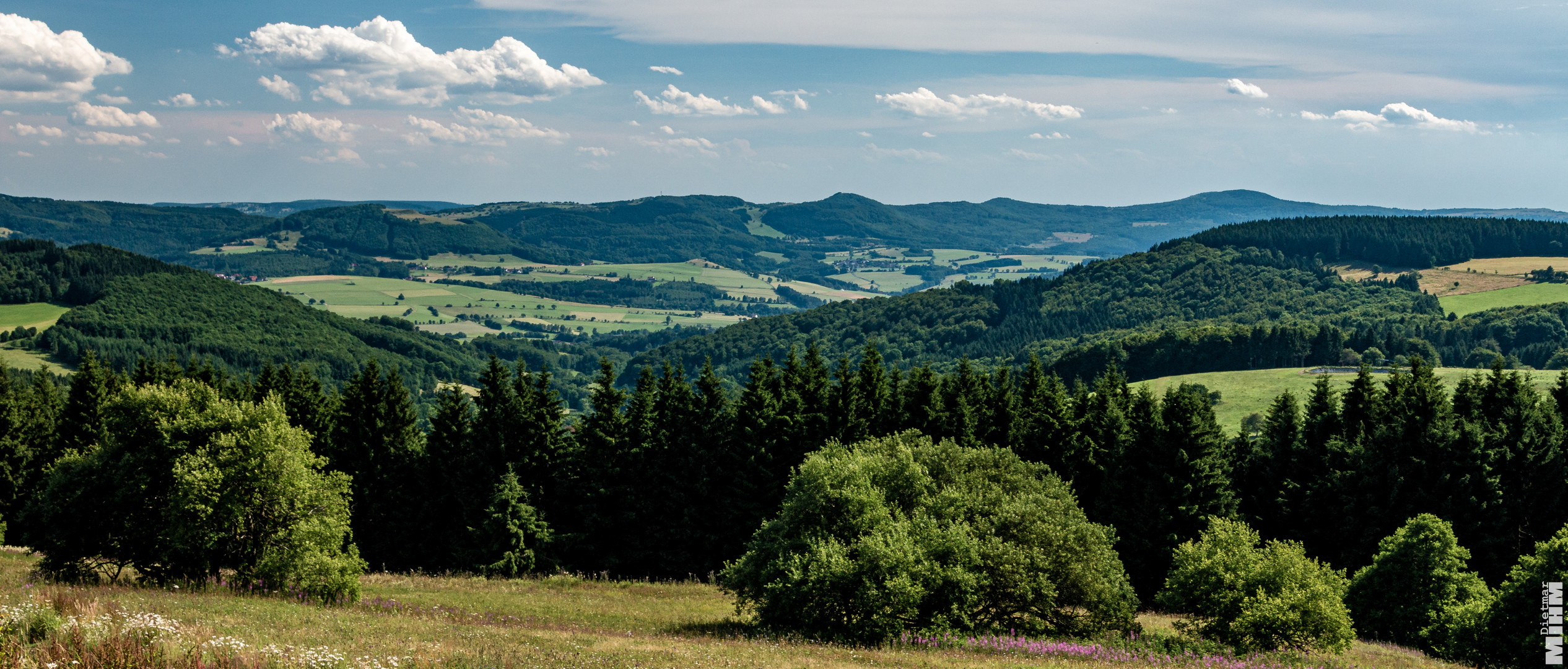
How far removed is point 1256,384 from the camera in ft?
444

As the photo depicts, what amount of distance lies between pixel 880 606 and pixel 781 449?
960 inches

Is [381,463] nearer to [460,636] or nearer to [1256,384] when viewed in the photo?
[460,636]

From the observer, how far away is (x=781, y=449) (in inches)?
2200

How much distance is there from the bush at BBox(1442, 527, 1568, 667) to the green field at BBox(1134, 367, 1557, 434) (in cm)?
7637

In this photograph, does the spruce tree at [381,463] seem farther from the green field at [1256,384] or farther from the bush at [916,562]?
the green field at [1256,384]

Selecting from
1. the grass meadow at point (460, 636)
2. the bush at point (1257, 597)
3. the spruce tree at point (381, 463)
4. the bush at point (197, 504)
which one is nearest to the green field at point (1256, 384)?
the bush at point (1257, 597)

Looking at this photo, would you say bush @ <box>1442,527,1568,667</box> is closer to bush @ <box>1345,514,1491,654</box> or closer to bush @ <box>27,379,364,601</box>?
bush @ <box>1345,514,1491,654</box>

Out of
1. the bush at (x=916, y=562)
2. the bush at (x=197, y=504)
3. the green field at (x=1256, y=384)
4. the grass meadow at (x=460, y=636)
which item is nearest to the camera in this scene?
the grass meadow at (x=460, y=636)

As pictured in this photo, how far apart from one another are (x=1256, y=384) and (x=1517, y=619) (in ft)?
356

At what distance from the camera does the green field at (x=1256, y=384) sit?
397 feet

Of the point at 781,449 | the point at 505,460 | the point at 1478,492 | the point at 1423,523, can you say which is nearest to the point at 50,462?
the point at 505,460

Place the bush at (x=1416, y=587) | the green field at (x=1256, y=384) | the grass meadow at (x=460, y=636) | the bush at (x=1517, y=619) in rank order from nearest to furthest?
1. the grass meadow at (x=460, y=636)
2. the bush at (x=1517, y=619)
3. the bush at (x=1416, y=587)
4. the green field at (x=1256, y=384)

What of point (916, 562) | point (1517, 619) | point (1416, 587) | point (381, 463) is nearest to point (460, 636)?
point (916, 562)

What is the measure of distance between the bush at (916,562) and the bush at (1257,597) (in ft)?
9.17
